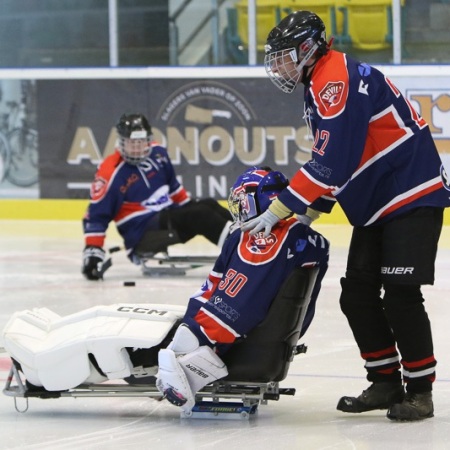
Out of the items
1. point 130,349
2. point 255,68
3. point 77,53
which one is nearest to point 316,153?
point 130,349

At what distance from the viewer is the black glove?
283 inches

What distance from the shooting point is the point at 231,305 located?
11.4 feet

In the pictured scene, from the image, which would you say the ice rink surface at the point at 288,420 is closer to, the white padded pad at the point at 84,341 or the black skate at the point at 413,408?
the black skate at the point at 413,408

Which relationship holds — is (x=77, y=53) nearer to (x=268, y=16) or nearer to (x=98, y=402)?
(x=268, y=16)

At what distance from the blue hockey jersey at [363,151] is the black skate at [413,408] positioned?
0.51m

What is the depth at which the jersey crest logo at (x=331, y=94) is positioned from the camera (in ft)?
11.2

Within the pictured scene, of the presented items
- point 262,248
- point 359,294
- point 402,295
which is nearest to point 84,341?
point 262,248

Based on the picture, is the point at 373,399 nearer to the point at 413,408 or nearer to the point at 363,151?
the point at 413,408

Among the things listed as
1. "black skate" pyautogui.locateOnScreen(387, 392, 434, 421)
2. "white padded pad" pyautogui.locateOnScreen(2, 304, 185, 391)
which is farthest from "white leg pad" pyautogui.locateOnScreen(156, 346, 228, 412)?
"black skate" pyautogui.locateOnScreen(387, 392, 434, 421)

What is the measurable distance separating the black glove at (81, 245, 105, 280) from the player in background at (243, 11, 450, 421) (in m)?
3.73

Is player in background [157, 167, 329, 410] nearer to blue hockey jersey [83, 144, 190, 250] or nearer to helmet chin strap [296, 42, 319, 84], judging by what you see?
helmet chin strap [296, 42, 319, 84]

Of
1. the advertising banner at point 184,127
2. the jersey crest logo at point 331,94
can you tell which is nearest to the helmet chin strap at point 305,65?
the jersey crest logo at point 331,94

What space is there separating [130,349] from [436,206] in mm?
970

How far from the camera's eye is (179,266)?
7672mm
